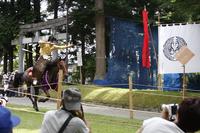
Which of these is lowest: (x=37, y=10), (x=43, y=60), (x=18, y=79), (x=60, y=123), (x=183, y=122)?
(x=18, y=79)

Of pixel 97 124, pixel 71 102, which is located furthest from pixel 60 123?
pixel 97 124

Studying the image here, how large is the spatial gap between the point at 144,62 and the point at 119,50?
254 centimetres

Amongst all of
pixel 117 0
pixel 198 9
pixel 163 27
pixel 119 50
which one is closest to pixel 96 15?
pixel 117 0

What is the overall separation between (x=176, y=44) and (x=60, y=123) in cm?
1804

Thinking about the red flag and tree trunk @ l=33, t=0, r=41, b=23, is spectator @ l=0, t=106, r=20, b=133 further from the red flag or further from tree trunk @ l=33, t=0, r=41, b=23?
tree trunk @ l=33, t=0, r=41, b=23

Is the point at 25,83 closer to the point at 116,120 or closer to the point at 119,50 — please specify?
the point at 116,120

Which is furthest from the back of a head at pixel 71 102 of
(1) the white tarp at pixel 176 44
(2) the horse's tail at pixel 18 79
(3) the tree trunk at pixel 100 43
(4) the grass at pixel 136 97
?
(3) the tree trunk at pixel 100 43

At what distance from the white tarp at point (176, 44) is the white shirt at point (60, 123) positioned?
17.3 m

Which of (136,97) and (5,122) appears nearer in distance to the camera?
(5,122)

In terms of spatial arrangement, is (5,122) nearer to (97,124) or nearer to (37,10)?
(97,124)

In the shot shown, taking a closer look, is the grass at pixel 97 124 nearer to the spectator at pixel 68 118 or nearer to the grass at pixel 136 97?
the grass at pixel 136 97

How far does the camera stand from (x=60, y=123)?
16.3ft

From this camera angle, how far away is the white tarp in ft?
72.3

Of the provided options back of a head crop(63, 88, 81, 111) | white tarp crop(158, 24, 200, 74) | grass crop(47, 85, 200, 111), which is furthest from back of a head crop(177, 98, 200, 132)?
white tarp crop(158, 24, 200, 74)
